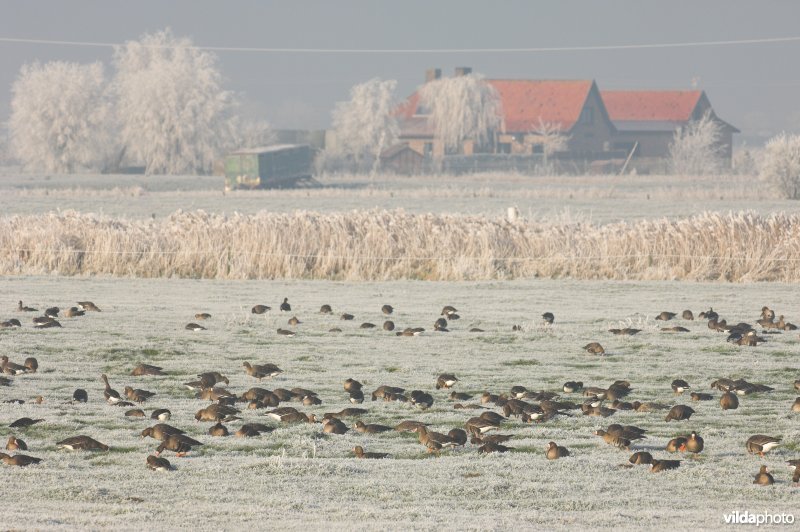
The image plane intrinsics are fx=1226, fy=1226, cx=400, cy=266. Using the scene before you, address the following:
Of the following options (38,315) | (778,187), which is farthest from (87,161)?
(38,315)

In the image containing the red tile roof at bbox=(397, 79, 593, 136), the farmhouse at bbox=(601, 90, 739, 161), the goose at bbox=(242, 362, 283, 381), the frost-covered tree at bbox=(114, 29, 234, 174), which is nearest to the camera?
the goose at bbox=(242, 362, 283, 381)

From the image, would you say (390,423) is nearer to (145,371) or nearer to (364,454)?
(364,454)

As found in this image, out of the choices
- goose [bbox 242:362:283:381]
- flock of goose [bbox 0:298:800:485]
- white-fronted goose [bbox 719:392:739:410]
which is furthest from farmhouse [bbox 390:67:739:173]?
white-fronted goose [bbox 719:392:739:410]

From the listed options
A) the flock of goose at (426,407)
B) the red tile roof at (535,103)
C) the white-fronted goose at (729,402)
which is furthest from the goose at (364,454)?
the red tile roof at (535,103)

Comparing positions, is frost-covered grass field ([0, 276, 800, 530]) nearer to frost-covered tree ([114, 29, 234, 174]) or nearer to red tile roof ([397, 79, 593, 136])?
frost-covered tree ([114, 29, 234, 174])

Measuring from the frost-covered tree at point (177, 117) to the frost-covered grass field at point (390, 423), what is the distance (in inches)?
3553

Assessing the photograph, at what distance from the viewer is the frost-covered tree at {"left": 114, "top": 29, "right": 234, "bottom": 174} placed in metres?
114

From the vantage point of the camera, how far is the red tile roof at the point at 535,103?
5005 inches

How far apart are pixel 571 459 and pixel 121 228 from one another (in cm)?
2276

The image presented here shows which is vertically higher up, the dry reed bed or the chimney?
the chimney

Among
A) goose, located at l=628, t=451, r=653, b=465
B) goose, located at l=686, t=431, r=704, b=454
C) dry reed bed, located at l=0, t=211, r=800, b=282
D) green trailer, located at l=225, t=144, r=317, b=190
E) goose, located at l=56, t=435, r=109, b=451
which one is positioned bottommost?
goose, located at l=56, t=435, r=109, b=451

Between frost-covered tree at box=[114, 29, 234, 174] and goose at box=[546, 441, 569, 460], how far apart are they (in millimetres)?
105007

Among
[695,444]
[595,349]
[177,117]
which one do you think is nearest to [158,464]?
[695,444]

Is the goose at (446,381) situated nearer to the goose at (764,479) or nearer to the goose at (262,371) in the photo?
the goose at (262,371)
